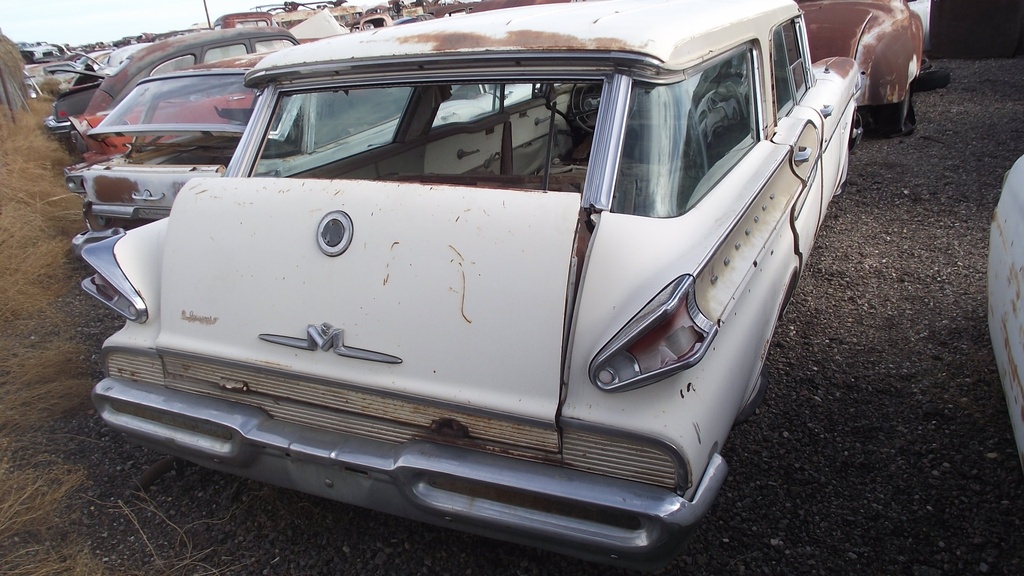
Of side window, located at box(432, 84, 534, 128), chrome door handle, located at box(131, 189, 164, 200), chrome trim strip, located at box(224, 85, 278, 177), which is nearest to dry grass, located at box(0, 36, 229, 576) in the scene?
chrome door handle, located at box(131, 189, 164, 200)

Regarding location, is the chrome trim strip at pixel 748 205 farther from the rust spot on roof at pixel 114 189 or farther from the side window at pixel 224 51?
the side window at pixel 224 51

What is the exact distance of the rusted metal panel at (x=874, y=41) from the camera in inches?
234

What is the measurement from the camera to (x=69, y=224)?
5914 mm

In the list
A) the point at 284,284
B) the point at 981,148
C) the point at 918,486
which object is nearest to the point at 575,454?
the point at 284,284

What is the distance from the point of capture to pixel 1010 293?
250 centimetres

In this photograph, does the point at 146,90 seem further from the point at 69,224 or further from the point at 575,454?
the point at 575,454

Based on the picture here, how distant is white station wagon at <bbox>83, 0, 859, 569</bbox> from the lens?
5.61 feet

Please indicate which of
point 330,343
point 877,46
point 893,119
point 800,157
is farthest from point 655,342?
point 893,119

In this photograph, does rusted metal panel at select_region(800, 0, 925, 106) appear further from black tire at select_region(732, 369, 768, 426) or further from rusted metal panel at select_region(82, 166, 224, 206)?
rusted metal panel at select_region(82, 166, 224, 206)

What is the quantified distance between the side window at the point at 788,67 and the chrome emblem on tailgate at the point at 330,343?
2126 millimetres

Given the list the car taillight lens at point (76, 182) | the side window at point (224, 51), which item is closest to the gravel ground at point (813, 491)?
the car taillight lens at point (76, 182)

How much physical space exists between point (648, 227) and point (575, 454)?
0.64m

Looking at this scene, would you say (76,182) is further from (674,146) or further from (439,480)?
(674,146)

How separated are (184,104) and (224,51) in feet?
8.70
